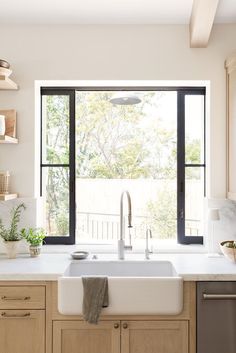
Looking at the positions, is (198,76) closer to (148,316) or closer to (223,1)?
(223,1)

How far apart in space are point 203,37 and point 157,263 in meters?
1.67

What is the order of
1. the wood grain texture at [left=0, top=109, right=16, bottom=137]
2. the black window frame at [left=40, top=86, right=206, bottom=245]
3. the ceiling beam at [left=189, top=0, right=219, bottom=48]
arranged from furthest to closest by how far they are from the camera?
1. the black window frame at [left=40, top=86, right=206, bottom=245]
2. the wood grain texture at [left=0, top=109, right=16, bottom=137]
3. the ceiling beam at [left=189, top=0, right=219, bottom=48]

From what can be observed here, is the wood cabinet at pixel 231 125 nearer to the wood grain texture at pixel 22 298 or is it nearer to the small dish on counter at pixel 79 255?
the small dish on counter at pixel 79 255

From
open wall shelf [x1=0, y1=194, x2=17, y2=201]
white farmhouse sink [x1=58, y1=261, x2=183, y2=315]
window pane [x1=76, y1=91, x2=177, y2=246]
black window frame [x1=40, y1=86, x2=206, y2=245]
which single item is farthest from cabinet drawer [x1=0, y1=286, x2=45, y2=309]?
window pane [x1=76, y1=91, x2=177, y2=246]

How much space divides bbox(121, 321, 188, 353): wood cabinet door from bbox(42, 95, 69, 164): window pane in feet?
4.69

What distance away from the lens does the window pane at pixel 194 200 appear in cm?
294

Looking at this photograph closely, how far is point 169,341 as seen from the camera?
2102mm

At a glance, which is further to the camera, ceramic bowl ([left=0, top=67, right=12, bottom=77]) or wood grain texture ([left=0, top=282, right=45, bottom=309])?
ceramic bowl ([left=0, top=67, right=12, bottom=77])

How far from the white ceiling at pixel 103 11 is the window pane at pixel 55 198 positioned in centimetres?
117

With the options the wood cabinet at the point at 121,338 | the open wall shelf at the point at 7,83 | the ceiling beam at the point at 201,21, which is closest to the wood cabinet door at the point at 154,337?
Result: the wood cabinet at the point at 121,338

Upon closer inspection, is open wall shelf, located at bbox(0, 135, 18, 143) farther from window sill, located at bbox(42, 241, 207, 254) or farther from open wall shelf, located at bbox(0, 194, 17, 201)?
window sill, located at bbox(42, 241, 207, 254)

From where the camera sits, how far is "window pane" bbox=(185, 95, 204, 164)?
9.61 ft

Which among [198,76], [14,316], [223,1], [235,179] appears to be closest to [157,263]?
[235,179]

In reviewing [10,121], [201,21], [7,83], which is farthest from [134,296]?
[201,21]
